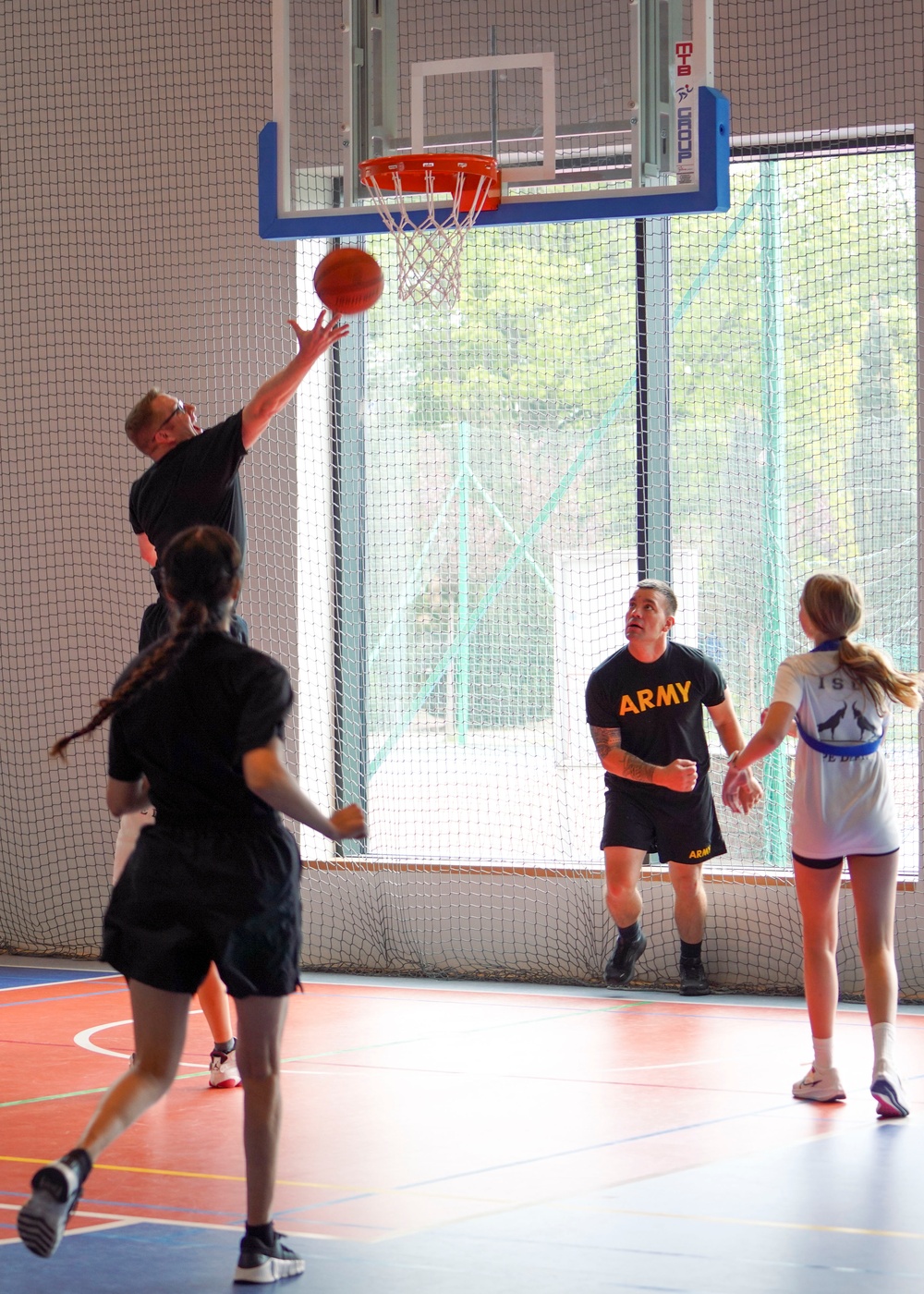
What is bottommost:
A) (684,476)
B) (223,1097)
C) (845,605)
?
(223,1097)

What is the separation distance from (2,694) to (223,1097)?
4519 millimetres

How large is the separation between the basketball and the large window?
3084 mm

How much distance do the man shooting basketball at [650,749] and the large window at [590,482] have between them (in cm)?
79

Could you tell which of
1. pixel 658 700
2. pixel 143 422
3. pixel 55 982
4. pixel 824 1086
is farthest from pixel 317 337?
pixel 55 982

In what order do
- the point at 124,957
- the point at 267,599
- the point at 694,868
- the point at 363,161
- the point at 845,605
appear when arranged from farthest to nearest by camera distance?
the point at 267,599 < the point at 694,868 < the point at 363,161 < the point at 845,605 < the point at 124,957

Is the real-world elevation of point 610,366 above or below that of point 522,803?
above

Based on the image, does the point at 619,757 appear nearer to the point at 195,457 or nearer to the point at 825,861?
the point at 825,861

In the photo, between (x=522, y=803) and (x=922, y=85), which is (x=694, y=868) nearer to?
Answer: (x=522, y=803)

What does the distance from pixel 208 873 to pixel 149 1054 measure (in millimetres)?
400

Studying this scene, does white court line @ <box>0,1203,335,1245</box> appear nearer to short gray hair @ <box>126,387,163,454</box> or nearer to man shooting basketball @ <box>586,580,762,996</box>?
short gray hair @ <box>126,387,163,454</box>

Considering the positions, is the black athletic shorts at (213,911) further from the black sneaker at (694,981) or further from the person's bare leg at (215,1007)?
the black sneaker at (694,981)

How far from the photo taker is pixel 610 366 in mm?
8562

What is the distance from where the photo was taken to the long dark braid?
349 centimetres

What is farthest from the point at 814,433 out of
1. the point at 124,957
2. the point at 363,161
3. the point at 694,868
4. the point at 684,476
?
the point at 124,957
